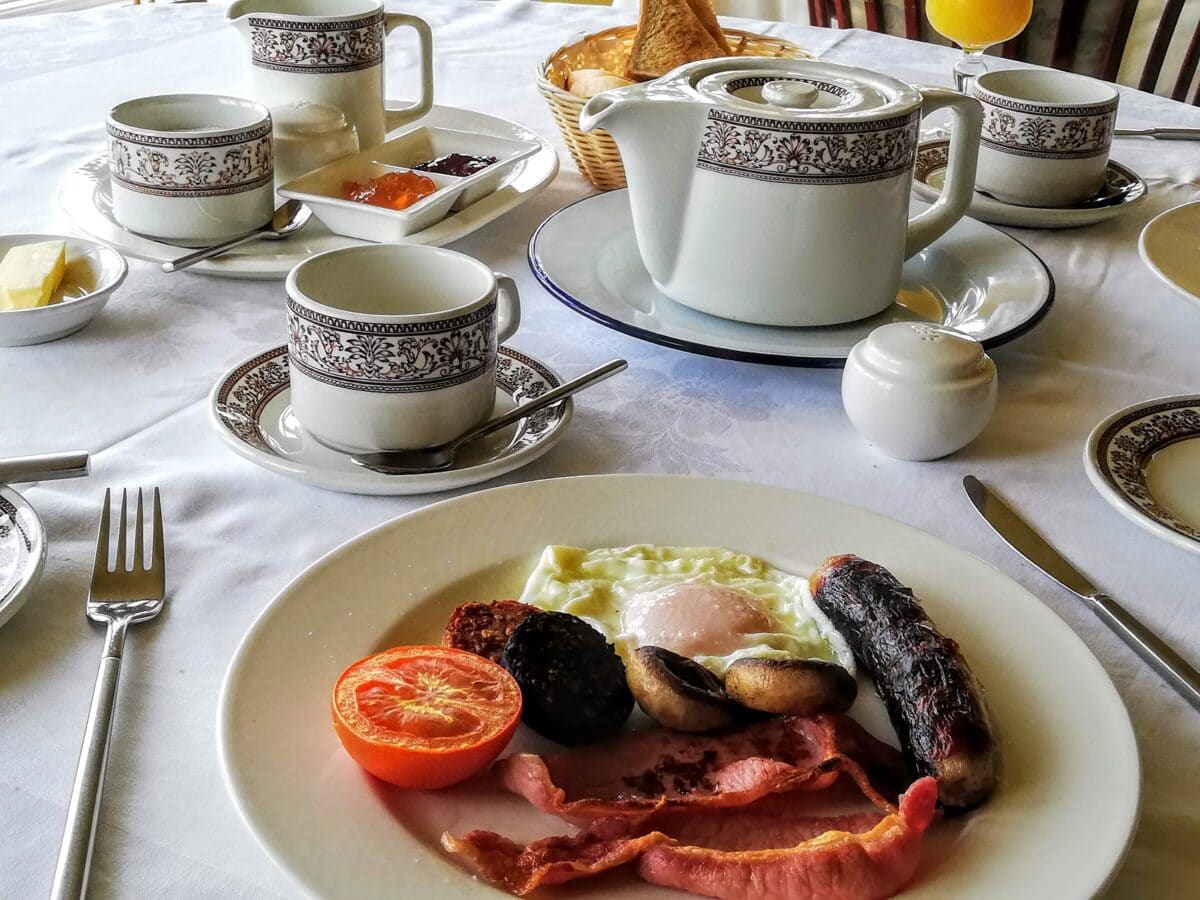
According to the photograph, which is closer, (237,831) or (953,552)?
(237,831)

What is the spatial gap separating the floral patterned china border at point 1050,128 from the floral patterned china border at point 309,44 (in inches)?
26.2

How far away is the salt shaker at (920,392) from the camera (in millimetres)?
829

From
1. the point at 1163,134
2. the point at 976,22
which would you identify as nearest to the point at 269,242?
the point at 976,22

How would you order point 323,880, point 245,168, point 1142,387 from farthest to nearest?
point 245,168 → point 1142,387 → point 323,880

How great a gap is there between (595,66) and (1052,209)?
59 cm

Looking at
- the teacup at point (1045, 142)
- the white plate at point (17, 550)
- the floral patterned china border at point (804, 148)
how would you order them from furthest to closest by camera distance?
1. the teacup at point (1045, 142)
2. the floral patterned china border at point (804, 148)
3. the white plate at point (17, 550)

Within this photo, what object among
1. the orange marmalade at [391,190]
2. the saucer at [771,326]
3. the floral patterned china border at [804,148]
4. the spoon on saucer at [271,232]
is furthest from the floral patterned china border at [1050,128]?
the spoon on saucer at [271,232]

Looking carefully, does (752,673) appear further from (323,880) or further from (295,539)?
(295,539)

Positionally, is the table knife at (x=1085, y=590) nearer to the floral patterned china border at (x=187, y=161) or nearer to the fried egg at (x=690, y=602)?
the fried egg at (x=690, y=602)

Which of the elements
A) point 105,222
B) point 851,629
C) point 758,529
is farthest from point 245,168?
point 851,629

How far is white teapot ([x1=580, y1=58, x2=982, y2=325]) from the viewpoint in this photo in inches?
35.7

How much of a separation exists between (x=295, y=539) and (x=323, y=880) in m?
0.32

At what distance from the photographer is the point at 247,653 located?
0.56 m

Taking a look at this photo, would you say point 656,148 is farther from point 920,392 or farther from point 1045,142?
point 1045,142
